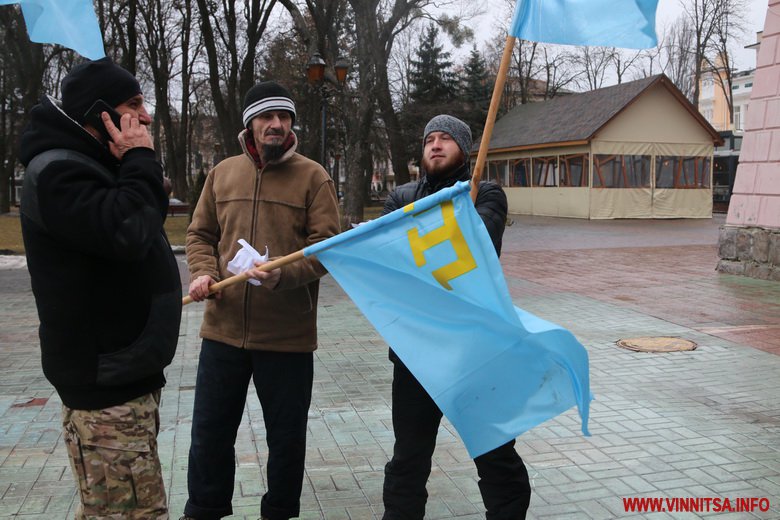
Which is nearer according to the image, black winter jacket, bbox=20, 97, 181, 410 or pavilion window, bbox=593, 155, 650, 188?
black winter jacket, bbox=20, 97, 181, 410

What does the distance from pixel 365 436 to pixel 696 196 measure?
27.9 meters

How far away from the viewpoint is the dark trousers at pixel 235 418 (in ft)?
10.4

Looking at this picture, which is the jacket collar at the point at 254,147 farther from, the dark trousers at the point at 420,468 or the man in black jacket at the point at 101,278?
the dark trousers at the point at 420,468

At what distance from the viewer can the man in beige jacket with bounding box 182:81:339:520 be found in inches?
124

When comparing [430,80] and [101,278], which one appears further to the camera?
[430,80]

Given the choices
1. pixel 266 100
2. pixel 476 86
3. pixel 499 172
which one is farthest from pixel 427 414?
pixel 476 86

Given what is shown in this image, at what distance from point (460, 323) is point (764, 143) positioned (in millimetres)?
9951

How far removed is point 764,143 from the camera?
36.1ft

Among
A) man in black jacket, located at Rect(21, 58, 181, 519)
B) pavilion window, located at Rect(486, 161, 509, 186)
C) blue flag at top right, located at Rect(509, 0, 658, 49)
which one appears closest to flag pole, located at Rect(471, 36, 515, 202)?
blue flag at top right, located at Rect(509, 0, 658, 49)

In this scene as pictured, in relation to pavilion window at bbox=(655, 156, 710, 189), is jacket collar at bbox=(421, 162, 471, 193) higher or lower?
higher

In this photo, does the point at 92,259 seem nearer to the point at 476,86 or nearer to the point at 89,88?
the point at 89,88

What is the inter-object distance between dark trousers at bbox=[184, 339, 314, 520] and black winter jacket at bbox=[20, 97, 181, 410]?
2.48 feet

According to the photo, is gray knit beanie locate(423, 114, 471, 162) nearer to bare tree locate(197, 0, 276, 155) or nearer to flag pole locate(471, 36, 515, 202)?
flag pole locate(471, 36, 515, 202)

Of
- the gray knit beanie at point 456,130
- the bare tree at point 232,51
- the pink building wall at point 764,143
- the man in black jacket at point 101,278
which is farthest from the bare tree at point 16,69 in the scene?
the man in black jacket at point 101,278
